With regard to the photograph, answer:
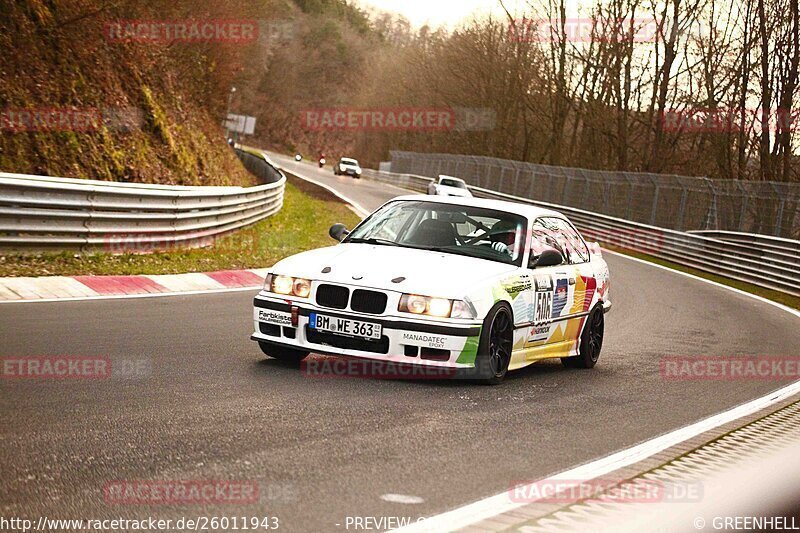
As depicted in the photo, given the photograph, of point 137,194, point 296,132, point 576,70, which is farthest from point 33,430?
point 296,132

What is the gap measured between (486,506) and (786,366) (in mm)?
8909

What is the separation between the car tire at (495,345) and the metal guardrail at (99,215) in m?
7.44

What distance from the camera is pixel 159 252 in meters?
17.0

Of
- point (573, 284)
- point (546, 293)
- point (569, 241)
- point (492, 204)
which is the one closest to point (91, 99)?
point (569, 241)

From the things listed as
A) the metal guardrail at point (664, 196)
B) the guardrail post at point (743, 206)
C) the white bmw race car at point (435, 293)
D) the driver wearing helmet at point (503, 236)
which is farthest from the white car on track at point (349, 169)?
the driver wearing helmet at point (503, 236)

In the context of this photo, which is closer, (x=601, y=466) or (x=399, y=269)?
(x=601, y=466)

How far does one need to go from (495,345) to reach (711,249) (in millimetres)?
25847

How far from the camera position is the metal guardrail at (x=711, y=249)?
90.8 feet

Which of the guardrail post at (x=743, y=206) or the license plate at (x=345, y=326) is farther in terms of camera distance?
the guardrail post at (x=743, y=206)

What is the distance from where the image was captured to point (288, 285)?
8141mm

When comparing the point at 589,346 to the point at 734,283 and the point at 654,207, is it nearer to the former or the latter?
the point at 734,283

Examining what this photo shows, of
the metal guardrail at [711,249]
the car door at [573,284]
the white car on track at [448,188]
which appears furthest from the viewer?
the white car on track at [448,188]

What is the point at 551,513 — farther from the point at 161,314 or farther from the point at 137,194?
the point at 137,194

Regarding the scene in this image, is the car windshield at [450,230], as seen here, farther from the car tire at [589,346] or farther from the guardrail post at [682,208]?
the guardrail post at [682,208]
